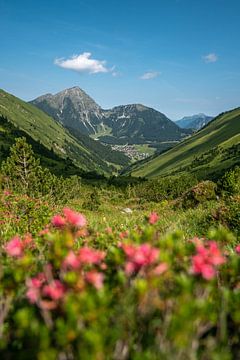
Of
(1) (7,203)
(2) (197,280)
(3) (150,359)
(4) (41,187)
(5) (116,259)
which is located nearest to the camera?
(3) (150,359)

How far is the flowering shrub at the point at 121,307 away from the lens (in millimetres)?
2320

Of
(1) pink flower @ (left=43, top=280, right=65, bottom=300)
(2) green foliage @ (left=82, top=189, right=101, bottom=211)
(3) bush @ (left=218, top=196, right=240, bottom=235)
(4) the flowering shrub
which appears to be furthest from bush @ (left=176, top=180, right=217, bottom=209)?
(2) green foliage @ (left=82, top=189, right=101, bottom=211)

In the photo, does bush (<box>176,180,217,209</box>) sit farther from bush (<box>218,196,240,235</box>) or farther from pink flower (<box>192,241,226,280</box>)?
pink flower (<box>192,241,226,280</box>)

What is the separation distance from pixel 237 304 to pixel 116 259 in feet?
3.54

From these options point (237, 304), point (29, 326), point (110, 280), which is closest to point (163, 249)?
point (110, 280)

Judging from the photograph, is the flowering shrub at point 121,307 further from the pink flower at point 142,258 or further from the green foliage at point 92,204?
the green foliage at point 92,204

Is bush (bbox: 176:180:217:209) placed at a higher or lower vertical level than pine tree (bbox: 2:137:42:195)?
higher

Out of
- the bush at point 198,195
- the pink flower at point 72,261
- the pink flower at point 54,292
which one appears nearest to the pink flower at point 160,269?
the pink flower at point 72,261

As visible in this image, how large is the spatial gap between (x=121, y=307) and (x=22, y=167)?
8684 cm

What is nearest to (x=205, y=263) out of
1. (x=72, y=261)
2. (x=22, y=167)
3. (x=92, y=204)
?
(x=72, y=261)

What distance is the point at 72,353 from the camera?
2.59 m

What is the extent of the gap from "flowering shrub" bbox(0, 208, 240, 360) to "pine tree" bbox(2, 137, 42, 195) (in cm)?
7688

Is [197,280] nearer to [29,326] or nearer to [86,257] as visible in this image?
[86,257]

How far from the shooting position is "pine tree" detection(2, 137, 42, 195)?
81.2 meters
